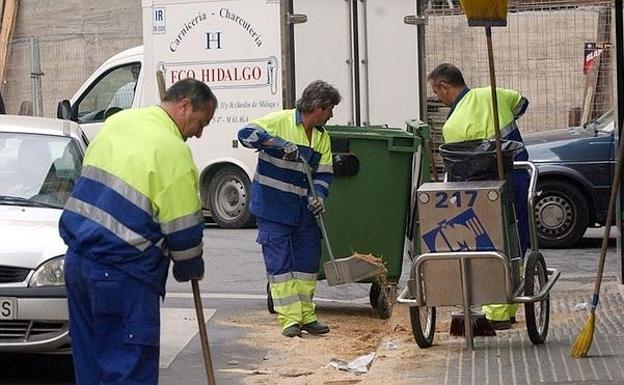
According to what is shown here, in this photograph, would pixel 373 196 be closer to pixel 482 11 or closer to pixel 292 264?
pixel 292 264

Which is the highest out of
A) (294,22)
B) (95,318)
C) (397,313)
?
(294,22)

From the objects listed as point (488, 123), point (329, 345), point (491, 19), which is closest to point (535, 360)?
point (488, 123)

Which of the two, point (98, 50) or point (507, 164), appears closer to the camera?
point (507, 164)

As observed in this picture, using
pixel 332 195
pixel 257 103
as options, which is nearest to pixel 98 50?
pixel 257 103

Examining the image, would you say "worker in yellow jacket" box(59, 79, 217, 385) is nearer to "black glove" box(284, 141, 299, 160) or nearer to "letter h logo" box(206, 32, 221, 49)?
"black glove" box(284, 141, 299, 160)

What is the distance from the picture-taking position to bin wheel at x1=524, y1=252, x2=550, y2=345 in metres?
8.31

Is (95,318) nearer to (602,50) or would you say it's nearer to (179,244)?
(179,244)

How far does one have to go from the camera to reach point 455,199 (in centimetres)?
819

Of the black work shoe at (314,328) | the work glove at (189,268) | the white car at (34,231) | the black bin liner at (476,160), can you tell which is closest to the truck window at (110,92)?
the white car at (34,231)

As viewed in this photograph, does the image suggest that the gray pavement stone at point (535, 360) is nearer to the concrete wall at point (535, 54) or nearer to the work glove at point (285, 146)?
the work glove at point (285, 146)

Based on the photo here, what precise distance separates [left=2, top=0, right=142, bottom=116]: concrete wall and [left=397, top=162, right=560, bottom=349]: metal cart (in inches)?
646

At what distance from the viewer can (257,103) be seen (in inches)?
656

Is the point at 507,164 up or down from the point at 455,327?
up

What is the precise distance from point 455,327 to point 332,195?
1989 mm
